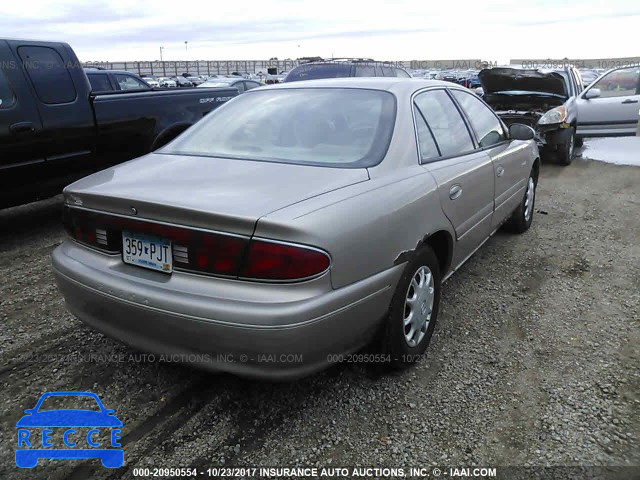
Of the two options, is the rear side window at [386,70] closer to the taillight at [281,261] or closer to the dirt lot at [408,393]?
the dirt lot at [408,393]

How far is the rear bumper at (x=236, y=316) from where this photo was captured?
2146 millimetres

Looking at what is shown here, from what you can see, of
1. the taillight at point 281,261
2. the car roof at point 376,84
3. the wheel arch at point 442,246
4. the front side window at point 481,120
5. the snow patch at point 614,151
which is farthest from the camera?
the snow patch at point 614,151

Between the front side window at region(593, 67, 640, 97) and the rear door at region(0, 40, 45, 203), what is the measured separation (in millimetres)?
9791

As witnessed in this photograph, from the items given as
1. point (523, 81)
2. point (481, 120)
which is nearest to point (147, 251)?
point (481, 120)

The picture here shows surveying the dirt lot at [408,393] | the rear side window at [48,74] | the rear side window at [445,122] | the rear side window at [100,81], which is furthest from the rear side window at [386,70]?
the dirt lot at [408,393]

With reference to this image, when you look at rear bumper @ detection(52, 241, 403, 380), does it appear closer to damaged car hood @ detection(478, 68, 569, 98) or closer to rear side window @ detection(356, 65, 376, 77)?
damaged car hood @ detection(478, 68, 569, 98)

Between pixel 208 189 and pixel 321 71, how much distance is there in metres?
8.77

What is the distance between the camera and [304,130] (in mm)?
3068

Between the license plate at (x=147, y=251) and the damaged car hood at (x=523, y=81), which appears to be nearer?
the license plate at (x=147, y=251)

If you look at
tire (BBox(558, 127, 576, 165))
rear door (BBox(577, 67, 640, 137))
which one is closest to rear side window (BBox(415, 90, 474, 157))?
tire (BBox(558, 127, 576, 165))

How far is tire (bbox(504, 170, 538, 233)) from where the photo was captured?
5312mm

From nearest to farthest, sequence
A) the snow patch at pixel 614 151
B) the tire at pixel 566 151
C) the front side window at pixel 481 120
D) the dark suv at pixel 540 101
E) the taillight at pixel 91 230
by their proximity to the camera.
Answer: the taillight at pixel 91 230, the front side window at pixel 481 120, the dark suv at pixel 540 101, the tire at pixel 566 151, the snow patch at pixel 614 151

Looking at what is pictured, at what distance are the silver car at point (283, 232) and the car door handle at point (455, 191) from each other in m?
0.01

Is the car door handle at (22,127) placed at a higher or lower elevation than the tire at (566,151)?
higher
